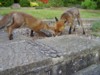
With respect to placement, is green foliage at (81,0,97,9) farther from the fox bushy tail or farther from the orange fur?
the fox bushy tail

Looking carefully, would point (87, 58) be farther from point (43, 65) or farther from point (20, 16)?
point (20, 16)

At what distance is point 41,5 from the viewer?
45.7 feet

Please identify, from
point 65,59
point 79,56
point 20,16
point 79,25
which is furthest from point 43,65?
point 79,25

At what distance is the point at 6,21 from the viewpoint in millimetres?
5086

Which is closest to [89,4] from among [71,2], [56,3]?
[71,2]

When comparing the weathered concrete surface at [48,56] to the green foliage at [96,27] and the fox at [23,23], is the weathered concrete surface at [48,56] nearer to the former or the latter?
the fox at [23,23]

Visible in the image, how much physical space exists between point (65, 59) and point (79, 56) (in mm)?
270

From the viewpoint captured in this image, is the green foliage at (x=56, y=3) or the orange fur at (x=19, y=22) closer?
the orange fur at (x=19, y=22)

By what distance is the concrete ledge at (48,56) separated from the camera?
132 inches

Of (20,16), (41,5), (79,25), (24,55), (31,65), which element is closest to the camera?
(31,65)

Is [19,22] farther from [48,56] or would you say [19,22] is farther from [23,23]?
[48,56]

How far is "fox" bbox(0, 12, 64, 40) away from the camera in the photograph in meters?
5.10

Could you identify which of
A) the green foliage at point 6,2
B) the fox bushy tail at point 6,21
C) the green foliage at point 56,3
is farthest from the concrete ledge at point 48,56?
the green foliage at point 6,2

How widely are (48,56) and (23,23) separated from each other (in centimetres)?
182
